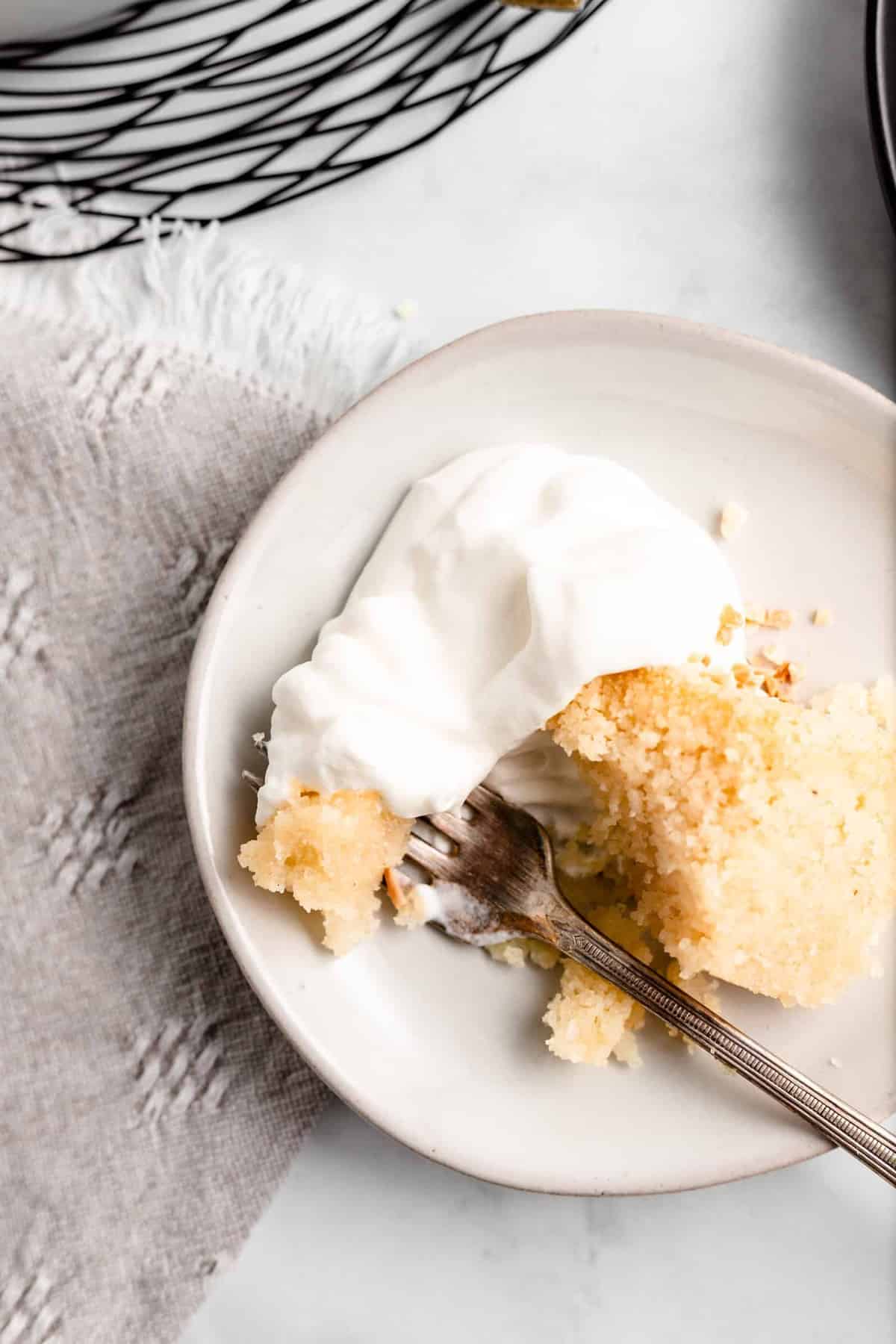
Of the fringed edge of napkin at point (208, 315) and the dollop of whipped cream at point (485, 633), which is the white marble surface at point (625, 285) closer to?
the fringed edge of napkin at point (208, 315)

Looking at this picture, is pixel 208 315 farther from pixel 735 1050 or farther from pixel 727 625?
pixel 735 1050

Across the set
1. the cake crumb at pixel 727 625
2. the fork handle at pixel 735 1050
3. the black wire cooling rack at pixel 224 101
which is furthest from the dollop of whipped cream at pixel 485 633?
the black wire cooling rack at pixel 224 101

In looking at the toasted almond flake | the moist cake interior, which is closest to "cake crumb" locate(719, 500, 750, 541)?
the moist cake interior

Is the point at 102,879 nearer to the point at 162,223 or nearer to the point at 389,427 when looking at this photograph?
the point at 389,427

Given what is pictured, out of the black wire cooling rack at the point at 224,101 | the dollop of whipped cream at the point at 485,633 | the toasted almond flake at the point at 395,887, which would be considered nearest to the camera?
the dollop of whipped cream at the point at 485,633

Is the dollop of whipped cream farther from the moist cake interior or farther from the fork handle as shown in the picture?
the fork handle

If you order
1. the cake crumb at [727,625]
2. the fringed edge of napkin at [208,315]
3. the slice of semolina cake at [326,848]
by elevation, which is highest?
the fringed edge of napkin at [208,315]
